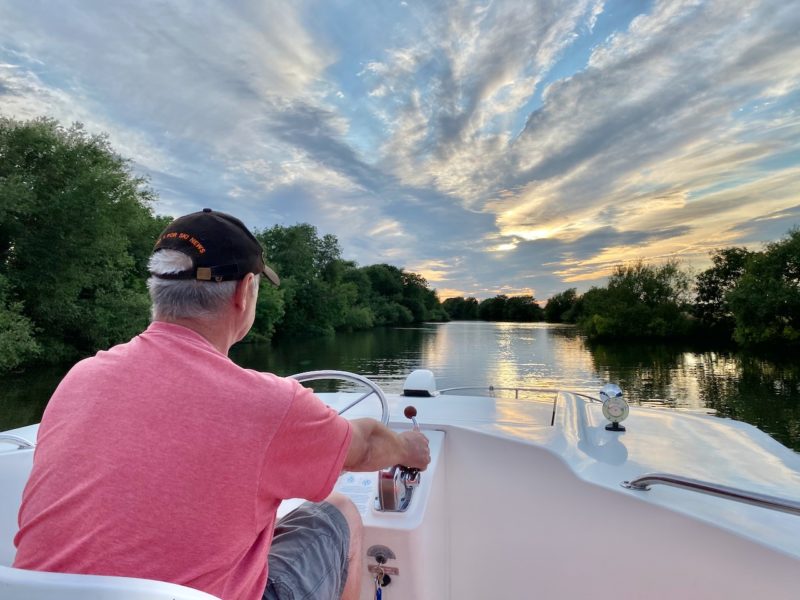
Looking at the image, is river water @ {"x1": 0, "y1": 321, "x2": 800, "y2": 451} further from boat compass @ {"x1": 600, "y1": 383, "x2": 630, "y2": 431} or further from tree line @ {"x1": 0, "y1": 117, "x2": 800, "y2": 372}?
boat compass @ {"x1": 600, "y1": 383, "x2": 630, "y2": 431}

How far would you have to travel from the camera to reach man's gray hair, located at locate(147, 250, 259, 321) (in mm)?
772

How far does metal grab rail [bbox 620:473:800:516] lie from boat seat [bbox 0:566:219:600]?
1141 millimetres

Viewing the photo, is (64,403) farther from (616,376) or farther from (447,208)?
(447,208)

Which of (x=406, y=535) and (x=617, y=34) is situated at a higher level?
(x=617, y=34)

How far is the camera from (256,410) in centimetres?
66

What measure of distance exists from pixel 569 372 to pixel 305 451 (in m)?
16.9

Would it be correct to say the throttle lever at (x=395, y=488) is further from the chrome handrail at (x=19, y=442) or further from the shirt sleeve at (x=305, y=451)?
the chrome handrail at (x=19, y=442)

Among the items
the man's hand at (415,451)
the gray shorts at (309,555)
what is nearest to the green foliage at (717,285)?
the man's hand at (415,451)

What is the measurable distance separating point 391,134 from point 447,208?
30.1 feet

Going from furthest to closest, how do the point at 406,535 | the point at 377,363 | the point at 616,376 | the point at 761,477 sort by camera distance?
the point at 377,363
the point at 616,376
the point at 761,477
the point at 406,535

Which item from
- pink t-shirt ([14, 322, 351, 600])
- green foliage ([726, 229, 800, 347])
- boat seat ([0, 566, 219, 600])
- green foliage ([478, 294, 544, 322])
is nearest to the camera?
boat seat ([0, 566, 219, 600])

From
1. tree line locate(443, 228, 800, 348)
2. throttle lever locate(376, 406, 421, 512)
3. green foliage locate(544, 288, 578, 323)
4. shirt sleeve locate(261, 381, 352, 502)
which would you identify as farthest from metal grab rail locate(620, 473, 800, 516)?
green foliage locate(544, 288, 578, 323)

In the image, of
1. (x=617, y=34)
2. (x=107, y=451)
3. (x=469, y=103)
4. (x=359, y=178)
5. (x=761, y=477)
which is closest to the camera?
(x=107, y=451)

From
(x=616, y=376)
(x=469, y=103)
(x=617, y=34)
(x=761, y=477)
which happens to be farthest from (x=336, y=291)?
(x=761, y=477)
